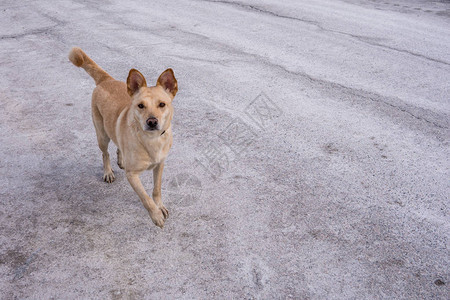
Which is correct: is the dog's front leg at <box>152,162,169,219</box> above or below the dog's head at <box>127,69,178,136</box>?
below

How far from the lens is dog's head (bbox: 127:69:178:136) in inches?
119

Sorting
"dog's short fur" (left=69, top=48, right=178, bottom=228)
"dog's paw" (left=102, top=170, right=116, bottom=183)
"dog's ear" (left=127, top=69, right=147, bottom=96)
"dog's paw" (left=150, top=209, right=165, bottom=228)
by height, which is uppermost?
"dog's ear" (left=127, top=69, right=147, bottom=96)

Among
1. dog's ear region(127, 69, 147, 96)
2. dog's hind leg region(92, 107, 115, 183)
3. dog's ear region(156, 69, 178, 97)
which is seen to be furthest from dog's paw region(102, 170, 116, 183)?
dog's ear region(156, 69, 178, 97)

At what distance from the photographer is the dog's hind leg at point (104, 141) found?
3809mm

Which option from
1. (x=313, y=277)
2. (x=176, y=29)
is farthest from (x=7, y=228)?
(x=176, y=29)

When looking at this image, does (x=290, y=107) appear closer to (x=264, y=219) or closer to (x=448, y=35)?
(x=264, y=219)

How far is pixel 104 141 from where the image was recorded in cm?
383

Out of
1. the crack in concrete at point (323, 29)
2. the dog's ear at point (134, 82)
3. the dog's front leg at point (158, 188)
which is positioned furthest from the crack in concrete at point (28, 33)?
the dog's front leg at point (158, 188)

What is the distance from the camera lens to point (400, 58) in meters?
6.80

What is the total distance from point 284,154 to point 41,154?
256cm

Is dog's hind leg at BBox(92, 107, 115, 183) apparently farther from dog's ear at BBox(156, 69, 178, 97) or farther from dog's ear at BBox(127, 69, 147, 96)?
dog's ear at BBox(156, 69, 178, 97)

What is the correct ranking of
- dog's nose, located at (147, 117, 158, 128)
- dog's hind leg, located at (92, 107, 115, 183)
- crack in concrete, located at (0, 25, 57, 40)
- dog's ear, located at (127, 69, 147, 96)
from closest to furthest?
dog's nose, located at (147, 117, 158, 128)
dog's ear, located at (127, 69, 147, 96)
dog's hind leg, located at (92, 107, 115, 183)
crack in concrete, located at (0, 25, 57, 40)

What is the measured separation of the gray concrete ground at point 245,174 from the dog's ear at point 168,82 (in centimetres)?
97

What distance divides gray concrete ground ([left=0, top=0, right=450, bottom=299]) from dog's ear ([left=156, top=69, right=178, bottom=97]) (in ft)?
3.17
